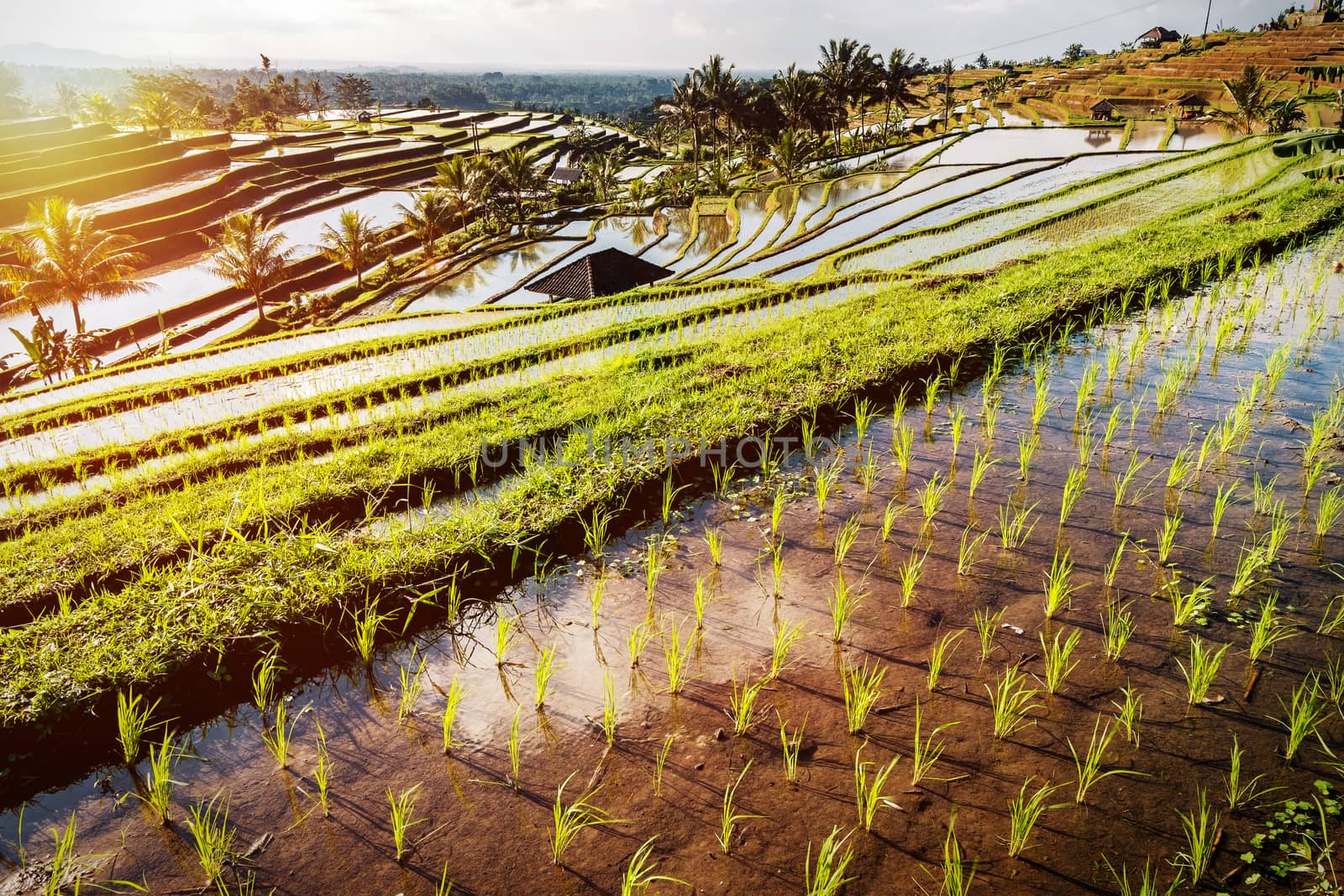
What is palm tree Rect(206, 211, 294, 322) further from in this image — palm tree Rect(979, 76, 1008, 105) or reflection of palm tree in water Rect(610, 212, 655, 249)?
palm tree Rect(979, 76, 1008, 105)

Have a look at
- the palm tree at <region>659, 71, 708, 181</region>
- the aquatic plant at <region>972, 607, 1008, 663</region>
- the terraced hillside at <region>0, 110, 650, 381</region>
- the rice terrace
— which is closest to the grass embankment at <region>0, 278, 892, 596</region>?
the rice terrace

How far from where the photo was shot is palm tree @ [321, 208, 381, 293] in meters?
20.3

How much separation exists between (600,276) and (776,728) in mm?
13379

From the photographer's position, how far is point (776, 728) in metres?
3.05

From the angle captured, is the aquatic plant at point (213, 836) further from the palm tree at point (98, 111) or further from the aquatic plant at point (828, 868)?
the palm tree at point (98, 111)

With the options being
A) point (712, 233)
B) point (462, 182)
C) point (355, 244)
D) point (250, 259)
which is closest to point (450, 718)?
point (250, 259)

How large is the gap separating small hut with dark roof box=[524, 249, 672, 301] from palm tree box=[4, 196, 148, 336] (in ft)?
27.9

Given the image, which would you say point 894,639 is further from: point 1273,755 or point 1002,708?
point 1273,755

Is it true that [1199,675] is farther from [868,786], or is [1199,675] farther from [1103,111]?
[1103,111]

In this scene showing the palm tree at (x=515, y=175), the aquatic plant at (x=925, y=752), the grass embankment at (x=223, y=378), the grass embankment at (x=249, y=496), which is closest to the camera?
the aquatic plant at (x=925, y=752)

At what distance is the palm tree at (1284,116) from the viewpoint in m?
21.0

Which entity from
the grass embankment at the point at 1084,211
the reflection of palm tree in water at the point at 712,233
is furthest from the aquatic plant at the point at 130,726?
the reflection of palm tree in water at the point at 712,233

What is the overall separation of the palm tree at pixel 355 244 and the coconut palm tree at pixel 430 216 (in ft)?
6.63

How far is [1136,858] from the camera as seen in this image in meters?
2.39
